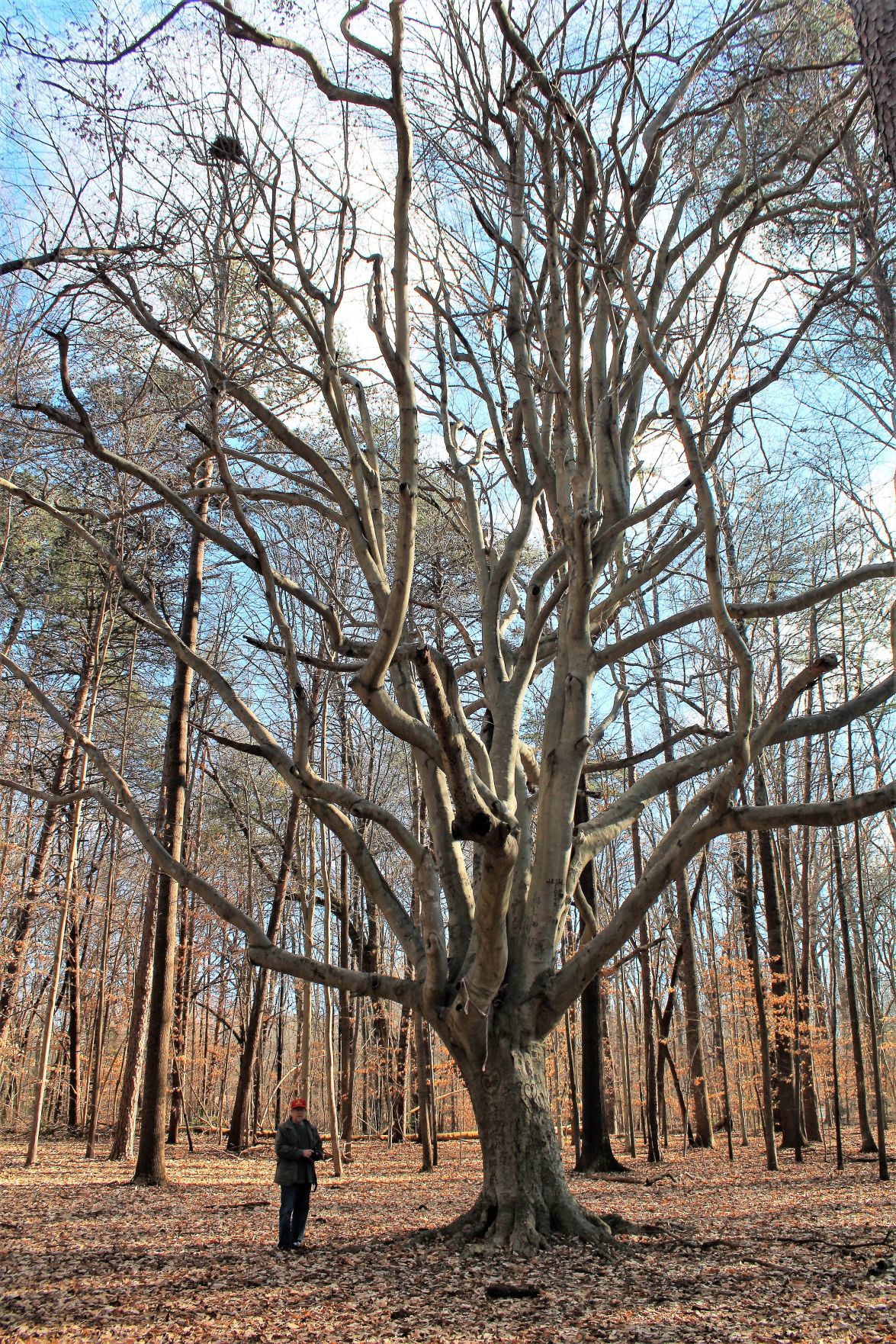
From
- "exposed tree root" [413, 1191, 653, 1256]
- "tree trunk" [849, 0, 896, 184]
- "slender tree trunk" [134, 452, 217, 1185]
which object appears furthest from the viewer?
"slender tree trunk" [134, 452, 217, 1185]

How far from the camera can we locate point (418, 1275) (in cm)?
473

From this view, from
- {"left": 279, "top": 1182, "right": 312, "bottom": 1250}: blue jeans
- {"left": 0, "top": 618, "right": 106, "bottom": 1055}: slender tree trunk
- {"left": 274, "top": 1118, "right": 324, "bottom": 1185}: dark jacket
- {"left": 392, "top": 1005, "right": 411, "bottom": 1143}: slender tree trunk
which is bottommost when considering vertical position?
{"left": 392, "top": 1005, "right": 411, "bottom": 1143}: slender tree trunk

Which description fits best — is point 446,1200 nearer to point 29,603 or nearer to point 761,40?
point 761,40

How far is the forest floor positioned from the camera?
12.5 feet

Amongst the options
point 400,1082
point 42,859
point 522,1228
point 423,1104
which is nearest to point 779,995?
point 423,1104

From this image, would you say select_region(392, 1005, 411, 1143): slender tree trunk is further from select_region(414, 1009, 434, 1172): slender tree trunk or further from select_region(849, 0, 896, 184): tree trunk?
select_region(849, 0, 896, 184): tree trunk

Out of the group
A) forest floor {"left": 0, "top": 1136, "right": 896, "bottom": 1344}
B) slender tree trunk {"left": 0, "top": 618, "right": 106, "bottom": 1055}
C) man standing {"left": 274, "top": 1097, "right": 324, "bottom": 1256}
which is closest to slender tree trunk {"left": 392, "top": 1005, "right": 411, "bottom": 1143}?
slender tree trunk {"left": 0, "top": 618, "right": 106, "bottom": 1055}

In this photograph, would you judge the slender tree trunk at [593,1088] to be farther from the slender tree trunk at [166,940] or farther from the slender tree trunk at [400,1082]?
the slender tree trunk at [400,1082]

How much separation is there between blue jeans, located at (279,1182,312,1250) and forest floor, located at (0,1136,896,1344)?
0.42 feet

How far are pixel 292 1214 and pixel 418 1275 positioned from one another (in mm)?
1366

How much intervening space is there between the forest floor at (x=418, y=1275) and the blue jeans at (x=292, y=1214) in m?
0.13

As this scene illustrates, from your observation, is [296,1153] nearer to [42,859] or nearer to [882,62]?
[882,62]

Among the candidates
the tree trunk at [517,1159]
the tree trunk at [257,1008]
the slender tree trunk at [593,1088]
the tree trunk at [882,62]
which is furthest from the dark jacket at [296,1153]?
the tree trunk at [257,1008]

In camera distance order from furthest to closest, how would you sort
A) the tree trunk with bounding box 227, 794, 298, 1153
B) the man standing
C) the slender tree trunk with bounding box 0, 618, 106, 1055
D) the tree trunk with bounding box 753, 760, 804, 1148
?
the tree trunk with bounding box 227, 794, 298, 1153
the tree trunk with bounding box 753, 760, 804, 1148
the slender tree trunk with bounding box 0, 618, 106, 1055
the man standing
